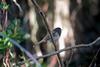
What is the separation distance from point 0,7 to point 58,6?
3.59 m

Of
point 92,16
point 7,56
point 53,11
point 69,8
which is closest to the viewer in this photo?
point 7,56

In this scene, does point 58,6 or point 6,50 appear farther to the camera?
point 58,6

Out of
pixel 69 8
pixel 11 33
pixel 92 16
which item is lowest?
pixel 92 16

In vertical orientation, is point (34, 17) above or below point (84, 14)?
above

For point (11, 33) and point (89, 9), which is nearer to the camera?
point (11, 33)

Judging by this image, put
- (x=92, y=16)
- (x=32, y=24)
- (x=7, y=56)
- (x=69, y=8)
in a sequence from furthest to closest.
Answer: (x=92, y=16) < (x=69, y=8) < (x=32, y=24) < (x=7, y=56)

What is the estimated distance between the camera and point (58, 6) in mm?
4934

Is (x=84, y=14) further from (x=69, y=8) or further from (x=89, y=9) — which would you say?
(x=69, y=8)

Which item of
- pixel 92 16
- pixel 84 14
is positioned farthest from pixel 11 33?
pixel 92 16

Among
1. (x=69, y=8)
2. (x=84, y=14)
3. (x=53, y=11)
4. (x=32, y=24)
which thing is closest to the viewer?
(x=32, y=24)

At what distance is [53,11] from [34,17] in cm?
53

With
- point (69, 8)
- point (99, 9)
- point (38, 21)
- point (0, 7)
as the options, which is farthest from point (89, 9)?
point (0, 7)

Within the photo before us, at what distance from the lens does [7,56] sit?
1.33 metres

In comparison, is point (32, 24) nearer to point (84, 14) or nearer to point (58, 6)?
point (58, 6)
